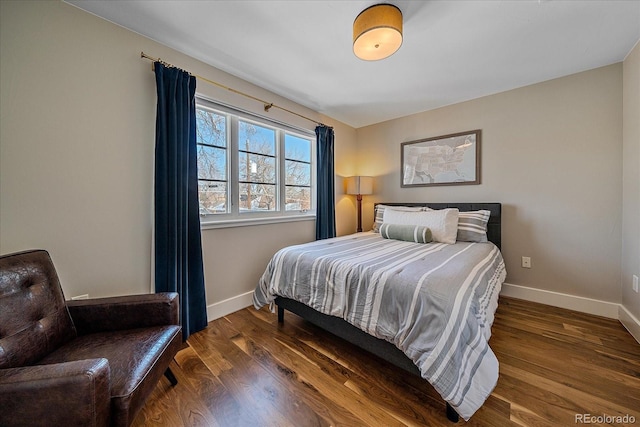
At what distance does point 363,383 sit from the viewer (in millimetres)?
1444

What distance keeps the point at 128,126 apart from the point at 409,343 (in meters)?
2.41

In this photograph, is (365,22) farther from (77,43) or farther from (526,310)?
(526,310)

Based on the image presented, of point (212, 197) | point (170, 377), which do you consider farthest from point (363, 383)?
point (212, 197)

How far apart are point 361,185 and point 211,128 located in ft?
7.10

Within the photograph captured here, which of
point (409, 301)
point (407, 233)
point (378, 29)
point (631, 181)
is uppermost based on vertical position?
point (378, 29)

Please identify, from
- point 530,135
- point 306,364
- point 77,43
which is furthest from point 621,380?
point 77,43

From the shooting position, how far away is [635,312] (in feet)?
6.23

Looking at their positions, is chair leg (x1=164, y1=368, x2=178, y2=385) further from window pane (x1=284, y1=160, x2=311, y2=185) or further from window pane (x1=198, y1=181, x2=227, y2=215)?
window pane (x1=284, y1=160, x2=311, y2=185)

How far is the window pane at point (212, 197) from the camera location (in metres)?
2.24

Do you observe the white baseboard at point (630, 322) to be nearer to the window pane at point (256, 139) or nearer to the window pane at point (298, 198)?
the window pane at point (298, 198)

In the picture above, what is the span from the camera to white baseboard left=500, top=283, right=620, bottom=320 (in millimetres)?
2203

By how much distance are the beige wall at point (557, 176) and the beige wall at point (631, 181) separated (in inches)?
3.2

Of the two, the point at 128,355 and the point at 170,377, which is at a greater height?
the point at 128,355

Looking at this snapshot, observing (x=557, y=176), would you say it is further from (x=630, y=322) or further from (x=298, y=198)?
(x=298, y=198)
